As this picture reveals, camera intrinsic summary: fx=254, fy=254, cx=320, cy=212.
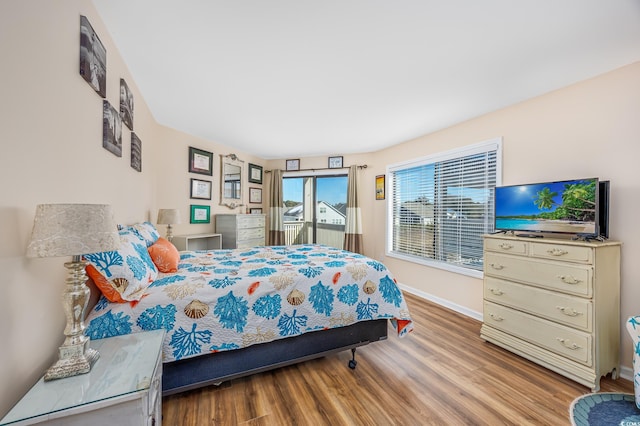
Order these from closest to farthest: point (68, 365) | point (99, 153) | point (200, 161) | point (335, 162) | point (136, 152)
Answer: point (68, 365)
point (99, 153)
point (136, 152)
point (200, 161)
point (335, 162)

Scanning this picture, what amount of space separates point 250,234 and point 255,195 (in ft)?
3.35

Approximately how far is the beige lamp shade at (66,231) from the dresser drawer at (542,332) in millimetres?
3012

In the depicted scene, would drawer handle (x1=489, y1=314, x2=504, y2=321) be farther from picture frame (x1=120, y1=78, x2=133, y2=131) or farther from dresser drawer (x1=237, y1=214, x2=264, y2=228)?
picture frame (x1=120, y1=78, x2=133, y2=131)

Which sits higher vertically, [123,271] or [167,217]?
[167,217]

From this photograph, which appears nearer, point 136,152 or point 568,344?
point 568,344

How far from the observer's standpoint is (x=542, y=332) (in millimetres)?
2113

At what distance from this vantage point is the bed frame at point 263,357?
5.24ft

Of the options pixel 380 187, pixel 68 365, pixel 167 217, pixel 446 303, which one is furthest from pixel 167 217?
pixel 446 303

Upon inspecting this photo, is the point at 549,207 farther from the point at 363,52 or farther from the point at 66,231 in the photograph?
the point at 66,231

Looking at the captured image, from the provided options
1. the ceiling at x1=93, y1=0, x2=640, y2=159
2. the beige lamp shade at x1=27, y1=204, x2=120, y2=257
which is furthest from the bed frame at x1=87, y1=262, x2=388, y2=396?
the ceiling at x1=93, y1=0, x2=640, y2=159

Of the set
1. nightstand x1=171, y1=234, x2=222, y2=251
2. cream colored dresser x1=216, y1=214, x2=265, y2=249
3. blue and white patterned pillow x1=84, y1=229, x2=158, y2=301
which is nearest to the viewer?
blue and white patterned pillow x1=84, y1=229, x2=158, y2=301

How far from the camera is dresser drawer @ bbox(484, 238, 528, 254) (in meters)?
2.28

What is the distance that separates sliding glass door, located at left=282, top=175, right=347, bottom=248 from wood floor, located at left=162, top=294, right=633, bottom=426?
3106 millimetres

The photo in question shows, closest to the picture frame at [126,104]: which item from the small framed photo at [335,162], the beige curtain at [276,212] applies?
the beige curtain at [276,212]
